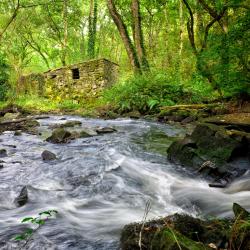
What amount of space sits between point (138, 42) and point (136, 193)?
14732 millimetres

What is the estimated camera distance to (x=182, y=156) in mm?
6469

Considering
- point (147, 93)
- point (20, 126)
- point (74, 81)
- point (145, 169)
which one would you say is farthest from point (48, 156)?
point (74, 81)

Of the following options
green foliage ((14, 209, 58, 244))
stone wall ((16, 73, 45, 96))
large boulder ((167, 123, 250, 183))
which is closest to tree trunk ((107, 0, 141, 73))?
stone wall ((16, 73, 45, 96))

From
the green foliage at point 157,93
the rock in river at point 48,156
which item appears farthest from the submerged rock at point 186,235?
the green foliage at point 157,93

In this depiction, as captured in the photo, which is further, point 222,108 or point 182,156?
point 222,108

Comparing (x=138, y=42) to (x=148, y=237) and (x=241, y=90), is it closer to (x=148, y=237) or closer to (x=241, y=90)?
(x=241, y=90)

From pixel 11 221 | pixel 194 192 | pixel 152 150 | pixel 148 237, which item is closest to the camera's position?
pixel 148 237

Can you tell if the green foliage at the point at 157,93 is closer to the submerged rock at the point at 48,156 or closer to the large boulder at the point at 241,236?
the submerged rock at the point at 48,156

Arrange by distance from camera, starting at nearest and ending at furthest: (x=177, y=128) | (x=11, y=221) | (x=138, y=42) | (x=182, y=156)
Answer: (x=11, y=221)
(x=182, y=156)
(x=177, y=128)
(x=138, y=42)

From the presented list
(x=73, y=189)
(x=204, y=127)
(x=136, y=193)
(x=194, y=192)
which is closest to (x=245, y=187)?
(x=194, y=192)

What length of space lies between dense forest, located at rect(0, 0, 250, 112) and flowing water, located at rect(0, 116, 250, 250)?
445cm

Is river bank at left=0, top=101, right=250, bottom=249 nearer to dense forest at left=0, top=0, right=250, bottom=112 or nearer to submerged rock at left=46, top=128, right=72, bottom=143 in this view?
submerged rock at left=46, top=128, right=72, bottom=143

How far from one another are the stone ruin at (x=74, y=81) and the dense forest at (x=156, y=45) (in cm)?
123

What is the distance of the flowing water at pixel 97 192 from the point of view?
3.59 meters
